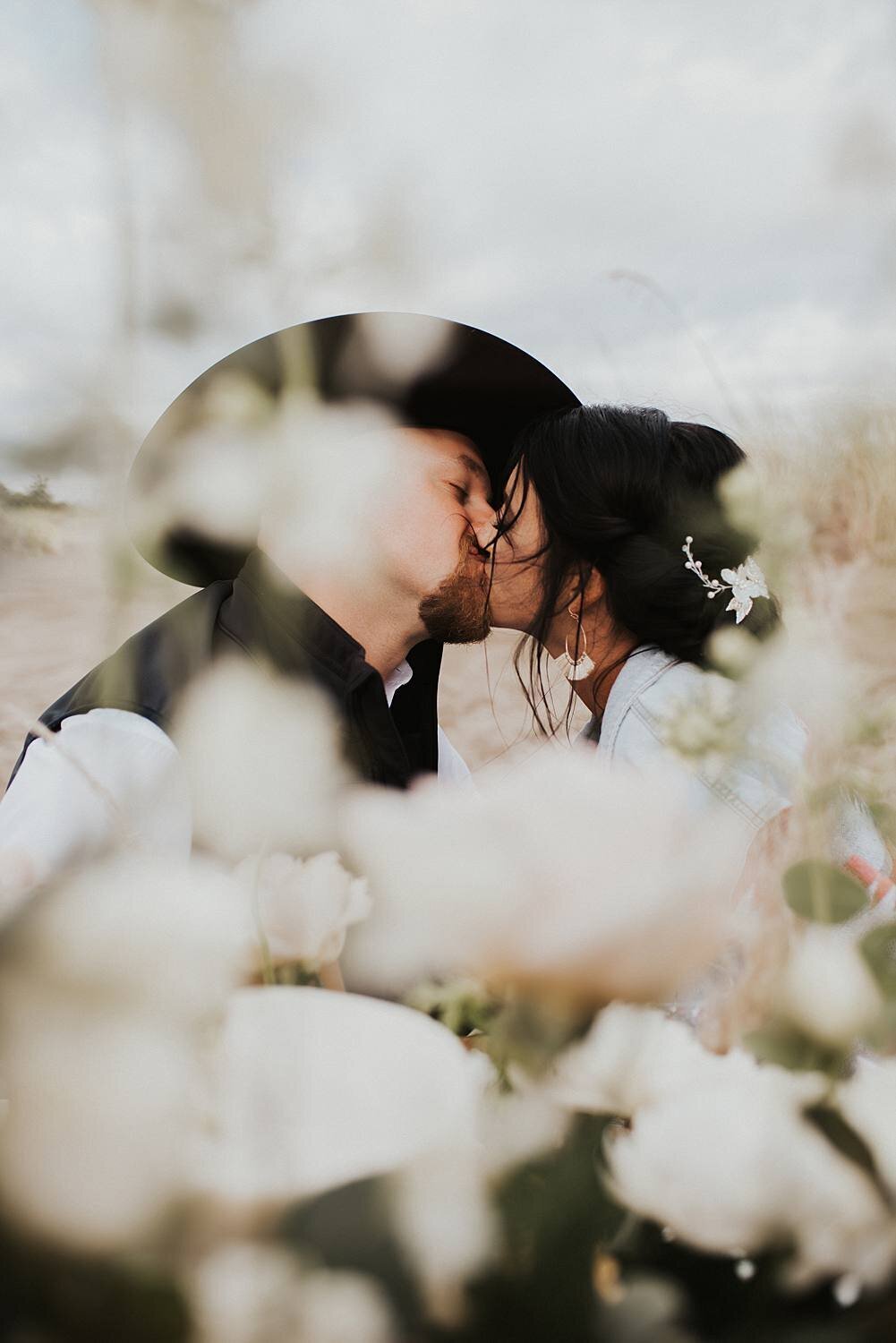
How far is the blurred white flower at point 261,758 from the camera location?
32 centimetres

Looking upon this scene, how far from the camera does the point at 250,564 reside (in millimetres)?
1179

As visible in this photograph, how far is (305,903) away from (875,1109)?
7.2 inches

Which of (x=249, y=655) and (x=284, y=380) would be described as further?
(x=249, y=655)

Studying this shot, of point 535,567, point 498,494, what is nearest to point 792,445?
point 535,567

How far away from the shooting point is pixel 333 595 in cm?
150

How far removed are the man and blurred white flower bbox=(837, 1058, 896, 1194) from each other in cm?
22

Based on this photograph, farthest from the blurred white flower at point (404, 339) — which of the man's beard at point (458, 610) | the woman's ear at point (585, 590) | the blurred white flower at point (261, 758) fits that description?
the woman's ear at point (585, 590)

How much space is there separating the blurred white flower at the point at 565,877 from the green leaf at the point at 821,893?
22mm

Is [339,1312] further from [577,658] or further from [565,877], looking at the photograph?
[577,658]

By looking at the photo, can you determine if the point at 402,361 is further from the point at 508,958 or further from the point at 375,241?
the point at 508,958

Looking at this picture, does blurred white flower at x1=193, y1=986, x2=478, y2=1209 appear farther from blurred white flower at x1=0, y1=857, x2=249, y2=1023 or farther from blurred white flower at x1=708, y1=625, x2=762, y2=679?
blurred white flower at x1=708, y1=625, x2=762, y2=679

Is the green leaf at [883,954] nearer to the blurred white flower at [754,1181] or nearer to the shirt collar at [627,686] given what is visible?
the blurred white flower at [754,1181]

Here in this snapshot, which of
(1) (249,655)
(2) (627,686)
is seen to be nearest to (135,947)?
(1) (249,655)

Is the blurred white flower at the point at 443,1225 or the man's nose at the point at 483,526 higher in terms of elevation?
the blurred white flower at the point at 443,1225
